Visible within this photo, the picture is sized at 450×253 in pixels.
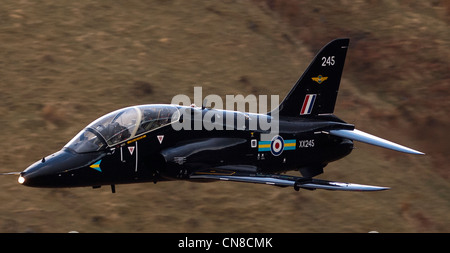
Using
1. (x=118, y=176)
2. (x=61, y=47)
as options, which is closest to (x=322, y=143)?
(x=118, y=176)

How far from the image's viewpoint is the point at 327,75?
2388cm

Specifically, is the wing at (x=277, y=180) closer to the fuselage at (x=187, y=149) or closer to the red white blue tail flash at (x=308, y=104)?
the fuselage at (x=187, y=149)

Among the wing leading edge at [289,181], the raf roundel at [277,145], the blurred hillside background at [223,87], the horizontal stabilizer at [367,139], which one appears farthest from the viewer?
the blurred hillside background at [223,87]

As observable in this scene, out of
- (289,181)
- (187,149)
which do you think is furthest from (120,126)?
(289,181)

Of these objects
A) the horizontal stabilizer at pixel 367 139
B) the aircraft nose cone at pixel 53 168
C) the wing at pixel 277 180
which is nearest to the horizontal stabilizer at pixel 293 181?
the wing at pixel 277 180

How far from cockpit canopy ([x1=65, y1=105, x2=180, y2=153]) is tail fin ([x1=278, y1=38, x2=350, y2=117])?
4.25m

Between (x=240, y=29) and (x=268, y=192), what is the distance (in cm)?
1232

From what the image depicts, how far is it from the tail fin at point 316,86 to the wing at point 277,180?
347cm

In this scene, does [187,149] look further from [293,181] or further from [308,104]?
[308,104]

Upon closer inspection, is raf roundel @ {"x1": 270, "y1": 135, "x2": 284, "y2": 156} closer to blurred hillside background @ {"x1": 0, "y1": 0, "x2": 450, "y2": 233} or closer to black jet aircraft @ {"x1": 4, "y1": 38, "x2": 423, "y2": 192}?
black jet aircraft @ {"x1": 4, "y1": 38, "x2": 423, "y2": 192}

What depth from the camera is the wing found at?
1978cm

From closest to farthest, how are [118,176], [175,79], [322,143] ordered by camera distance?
[118,176], [322,143], [175,79]

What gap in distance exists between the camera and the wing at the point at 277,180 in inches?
779
